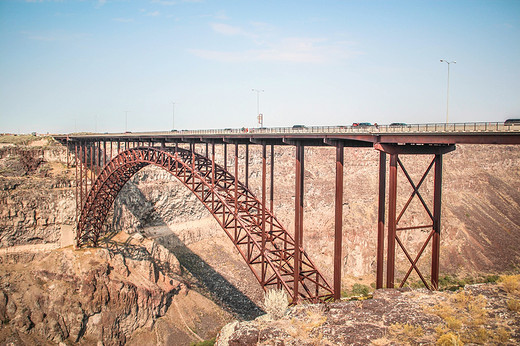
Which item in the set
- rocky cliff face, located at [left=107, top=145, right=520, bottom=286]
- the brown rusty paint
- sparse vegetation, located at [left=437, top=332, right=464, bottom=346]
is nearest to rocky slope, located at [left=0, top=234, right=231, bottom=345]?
rocky cliff face, located at [left=107, top=145, right=520, bottom=286]

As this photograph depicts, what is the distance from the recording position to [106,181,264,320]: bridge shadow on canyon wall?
3875cm

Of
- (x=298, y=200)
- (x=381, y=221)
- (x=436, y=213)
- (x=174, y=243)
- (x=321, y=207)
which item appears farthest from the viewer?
(x=321, y=207)

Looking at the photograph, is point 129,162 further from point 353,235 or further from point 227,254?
point 353,235

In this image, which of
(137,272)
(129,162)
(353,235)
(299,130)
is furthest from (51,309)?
(353,235)

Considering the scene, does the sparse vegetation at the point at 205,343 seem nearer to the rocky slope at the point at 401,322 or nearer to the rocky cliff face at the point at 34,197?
the rocky cliff face at the point at 34,197

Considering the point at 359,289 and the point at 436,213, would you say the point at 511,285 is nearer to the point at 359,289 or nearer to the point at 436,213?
the point at 436,213

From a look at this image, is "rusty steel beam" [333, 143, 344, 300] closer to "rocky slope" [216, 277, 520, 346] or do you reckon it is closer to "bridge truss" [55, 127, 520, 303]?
"bridge truss" [55, 127, 520, 303]

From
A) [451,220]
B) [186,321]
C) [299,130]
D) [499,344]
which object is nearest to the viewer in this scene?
[499,344]

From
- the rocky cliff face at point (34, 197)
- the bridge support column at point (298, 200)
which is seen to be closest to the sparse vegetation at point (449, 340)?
the bridge support column at point (298, 200)

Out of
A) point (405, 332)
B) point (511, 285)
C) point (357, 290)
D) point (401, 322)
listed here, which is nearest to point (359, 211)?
point (357, 290)

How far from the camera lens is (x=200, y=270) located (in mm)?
44531

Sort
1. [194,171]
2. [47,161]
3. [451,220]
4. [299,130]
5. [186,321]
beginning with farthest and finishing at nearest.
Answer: [451,220]
[47,161]
[186,321]
[194,171]
[299,130]

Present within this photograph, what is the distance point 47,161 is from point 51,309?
22.7 meters

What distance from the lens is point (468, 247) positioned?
55.2 metres
